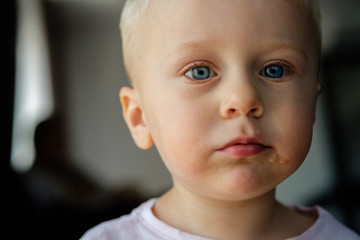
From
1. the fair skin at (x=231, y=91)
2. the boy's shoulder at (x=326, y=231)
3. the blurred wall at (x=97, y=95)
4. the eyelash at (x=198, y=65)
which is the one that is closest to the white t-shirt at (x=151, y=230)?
the boy's shoulder at (x=326, y=231)

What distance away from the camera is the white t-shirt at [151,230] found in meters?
0.87

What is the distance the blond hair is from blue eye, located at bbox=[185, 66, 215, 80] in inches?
6.4

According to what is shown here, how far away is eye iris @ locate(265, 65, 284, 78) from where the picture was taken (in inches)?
30.5

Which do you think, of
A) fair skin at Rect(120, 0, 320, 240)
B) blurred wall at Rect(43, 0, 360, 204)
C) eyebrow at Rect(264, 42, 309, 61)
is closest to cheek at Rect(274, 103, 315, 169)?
fair skin at Rect(120, 0, 320, 240)

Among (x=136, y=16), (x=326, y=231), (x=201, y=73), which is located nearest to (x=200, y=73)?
(x=201, y=73)

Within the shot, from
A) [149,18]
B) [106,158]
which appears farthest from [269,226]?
[106,158]

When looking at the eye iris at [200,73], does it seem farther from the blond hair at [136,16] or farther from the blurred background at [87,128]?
the blurred background at [87,128]

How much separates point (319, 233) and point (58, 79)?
1646 millimetres

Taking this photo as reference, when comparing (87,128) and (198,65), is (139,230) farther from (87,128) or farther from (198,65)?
(87,128)

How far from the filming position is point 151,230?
2.91ft

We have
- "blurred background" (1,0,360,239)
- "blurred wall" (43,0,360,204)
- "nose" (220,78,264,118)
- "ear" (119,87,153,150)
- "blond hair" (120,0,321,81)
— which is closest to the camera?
"nose" (220,78,264,118)

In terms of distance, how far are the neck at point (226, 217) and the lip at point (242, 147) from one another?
0.18 meters

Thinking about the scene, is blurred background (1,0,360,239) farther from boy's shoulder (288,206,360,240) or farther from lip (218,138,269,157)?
lip (218,138,269,157)

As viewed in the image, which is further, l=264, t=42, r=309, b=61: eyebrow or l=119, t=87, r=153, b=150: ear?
Answer: l=119, t=87, r=153, b=150: ear
